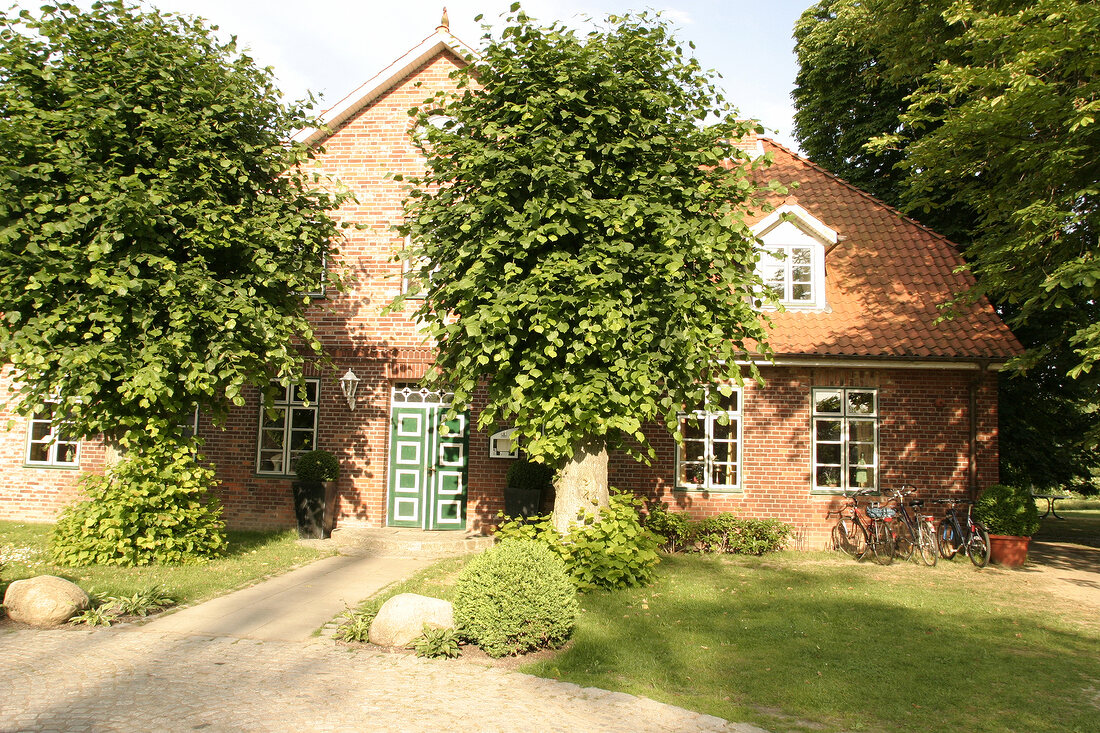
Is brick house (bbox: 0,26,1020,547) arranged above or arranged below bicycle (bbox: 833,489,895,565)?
above

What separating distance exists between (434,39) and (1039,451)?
47.3 ft

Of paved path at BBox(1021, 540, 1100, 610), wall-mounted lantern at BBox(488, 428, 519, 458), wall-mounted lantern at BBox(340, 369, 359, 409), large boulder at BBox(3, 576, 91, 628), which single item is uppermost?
wall-mounted lantern at BBox(340, 369, 359, 409)

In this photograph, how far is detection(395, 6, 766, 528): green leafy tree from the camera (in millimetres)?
7531

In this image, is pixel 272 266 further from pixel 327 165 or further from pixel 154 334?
pixel 327 165

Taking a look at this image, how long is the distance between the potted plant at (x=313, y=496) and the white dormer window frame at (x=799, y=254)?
8126 millimetres

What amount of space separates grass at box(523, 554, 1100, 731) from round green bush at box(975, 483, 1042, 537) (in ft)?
4.54

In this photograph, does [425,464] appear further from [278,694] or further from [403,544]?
[278,694]

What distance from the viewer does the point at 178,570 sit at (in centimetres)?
905

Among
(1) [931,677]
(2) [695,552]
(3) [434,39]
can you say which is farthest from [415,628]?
(3) [434,39]

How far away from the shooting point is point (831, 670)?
19.6 ft

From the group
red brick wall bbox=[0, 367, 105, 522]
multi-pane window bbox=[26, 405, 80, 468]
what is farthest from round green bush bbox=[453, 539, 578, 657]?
multi-pane window bbox=[26, 405, 80, 468]

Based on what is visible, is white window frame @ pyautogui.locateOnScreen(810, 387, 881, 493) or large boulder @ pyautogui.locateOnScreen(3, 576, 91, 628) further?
white window frame @ pyautogui.locateOnScreen(810, 387, 881, 493)

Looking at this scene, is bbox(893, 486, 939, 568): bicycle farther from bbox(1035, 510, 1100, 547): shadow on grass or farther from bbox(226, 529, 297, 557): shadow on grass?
bbox(226, 529, 297, 557): shadow on grass

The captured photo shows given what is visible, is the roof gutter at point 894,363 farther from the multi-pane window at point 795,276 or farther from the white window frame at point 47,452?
the white window frame at point 47,452
